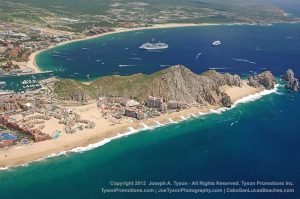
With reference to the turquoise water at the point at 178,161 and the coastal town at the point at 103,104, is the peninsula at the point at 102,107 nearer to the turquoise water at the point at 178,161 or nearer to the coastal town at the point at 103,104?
the coastal town at the point at 103,104

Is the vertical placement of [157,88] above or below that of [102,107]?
above

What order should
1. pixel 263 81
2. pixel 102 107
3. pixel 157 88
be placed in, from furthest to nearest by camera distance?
pixel 263 81 < pixel 157 88 < pixel 102 107

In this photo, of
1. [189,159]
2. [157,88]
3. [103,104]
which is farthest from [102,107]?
[189,159]

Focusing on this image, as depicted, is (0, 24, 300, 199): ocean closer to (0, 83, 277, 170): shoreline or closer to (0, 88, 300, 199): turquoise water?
(0, 88, 300, 199): turquoise water

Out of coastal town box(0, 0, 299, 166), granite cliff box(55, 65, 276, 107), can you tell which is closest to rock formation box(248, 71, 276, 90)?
coastal town box(0, 0, 299, 166)

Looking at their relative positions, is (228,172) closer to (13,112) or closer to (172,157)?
(172,157)

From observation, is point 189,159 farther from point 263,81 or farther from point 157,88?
point 263,81

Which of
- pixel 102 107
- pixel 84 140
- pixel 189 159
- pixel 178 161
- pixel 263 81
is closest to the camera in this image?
pixel 178 161
